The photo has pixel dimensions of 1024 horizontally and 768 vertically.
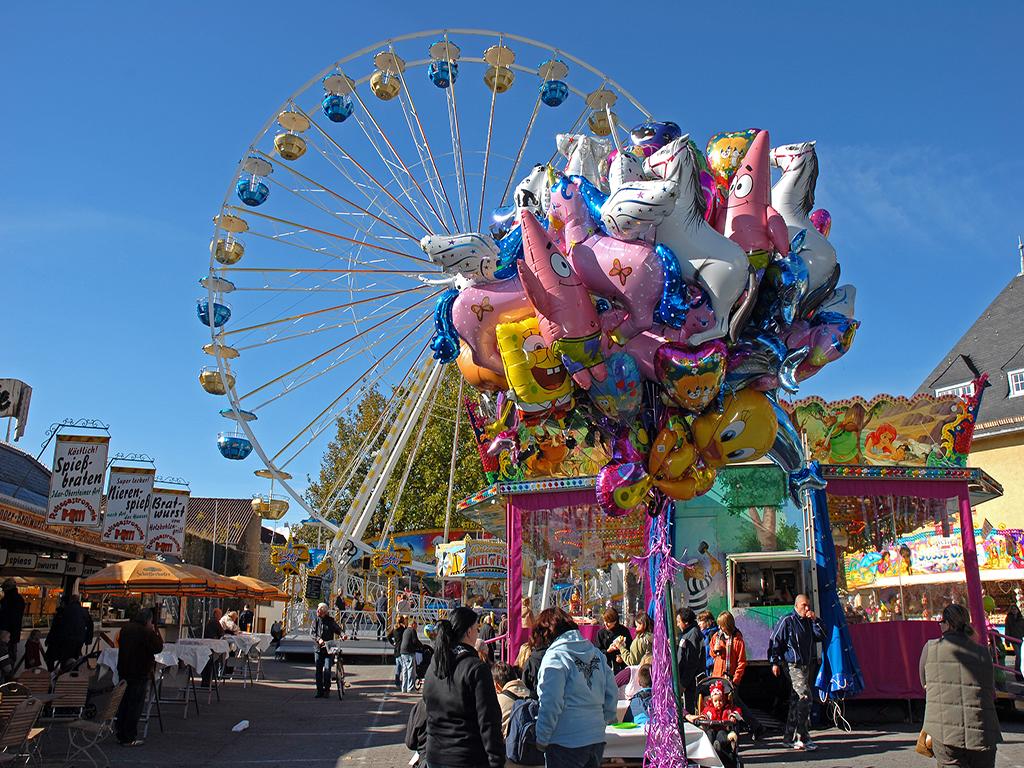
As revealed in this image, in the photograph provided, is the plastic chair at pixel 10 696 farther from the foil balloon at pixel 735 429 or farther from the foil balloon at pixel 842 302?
the foil balloon at pixel 842 302

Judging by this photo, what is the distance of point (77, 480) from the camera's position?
628 inches

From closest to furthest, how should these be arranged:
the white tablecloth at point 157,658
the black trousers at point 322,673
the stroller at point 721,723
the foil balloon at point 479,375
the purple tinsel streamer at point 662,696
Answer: the purple tinsel streamer at point 662,696
the foil balloon at point 479,375
the stroller at point 721,723
the white tablecloth at point 157,658
the black trousers at point 322,673

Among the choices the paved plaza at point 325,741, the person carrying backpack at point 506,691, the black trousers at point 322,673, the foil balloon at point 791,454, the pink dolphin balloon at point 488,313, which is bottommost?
the paved plaza at point 325,741

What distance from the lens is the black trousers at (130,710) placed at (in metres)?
8.52

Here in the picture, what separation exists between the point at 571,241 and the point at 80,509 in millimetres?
13828

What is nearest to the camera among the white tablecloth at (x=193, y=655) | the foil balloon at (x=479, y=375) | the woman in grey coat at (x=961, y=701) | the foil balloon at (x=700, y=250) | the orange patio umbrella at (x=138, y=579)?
the woman in grey coat at (x=961, y=701)

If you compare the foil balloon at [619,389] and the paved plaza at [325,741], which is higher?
the foil balloon at [619,389]

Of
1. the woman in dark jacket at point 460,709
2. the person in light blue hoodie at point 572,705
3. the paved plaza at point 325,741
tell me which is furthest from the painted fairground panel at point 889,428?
the woman in dark jacket at point 460,709

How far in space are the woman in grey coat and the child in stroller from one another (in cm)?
217

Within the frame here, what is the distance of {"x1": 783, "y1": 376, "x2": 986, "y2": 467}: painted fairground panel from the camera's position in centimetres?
1167

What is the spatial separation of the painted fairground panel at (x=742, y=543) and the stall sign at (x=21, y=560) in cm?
1475

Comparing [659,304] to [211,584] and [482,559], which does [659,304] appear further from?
[482,559]

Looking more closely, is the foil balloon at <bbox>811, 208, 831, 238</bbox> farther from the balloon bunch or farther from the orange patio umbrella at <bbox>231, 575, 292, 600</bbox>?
the orange patio umbrella at <bbox>231, 575, 292, 600</bbox>

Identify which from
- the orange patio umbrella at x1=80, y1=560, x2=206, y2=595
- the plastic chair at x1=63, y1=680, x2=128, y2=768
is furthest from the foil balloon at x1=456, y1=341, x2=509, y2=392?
the orange patio umbrella at x1=80, y1=560, x2=206, y2=595
